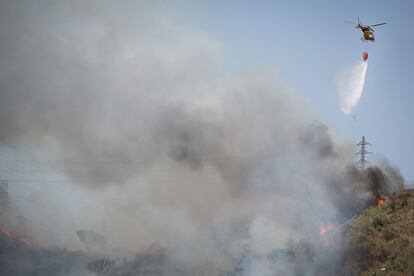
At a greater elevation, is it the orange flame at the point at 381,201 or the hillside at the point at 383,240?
the orange flame at the point at 381,201

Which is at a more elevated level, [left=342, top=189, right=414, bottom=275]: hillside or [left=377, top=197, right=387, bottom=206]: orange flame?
[left=377, top=197, right=387, bottom=206]: orange flame

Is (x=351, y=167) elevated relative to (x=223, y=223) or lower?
elevated

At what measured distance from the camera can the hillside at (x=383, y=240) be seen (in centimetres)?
3130

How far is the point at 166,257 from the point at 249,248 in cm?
1011

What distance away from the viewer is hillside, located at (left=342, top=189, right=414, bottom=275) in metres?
31.3

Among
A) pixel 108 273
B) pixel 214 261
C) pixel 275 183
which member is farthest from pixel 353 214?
pixel 108 273

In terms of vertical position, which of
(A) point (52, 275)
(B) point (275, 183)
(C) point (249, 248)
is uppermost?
(B) point (275, 183)

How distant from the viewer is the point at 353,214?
43062 millimetres

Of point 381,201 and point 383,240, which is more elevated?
point 381,201

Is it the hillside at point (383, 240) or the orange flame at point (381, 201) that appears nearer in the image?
the hillside at point (383, 240)

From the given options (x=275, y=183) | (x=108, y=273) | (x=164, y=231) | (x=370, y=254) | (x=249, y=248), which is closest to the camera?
(x=370, y=254)

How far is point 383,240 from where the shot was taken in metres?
35.1

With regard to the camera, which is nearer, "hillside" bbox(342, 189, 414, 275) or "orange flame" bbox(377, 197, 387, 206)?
"hillside" bbox(342, 189, 414, 275)

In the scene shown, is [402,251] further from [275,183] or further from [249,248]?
[275,183]
